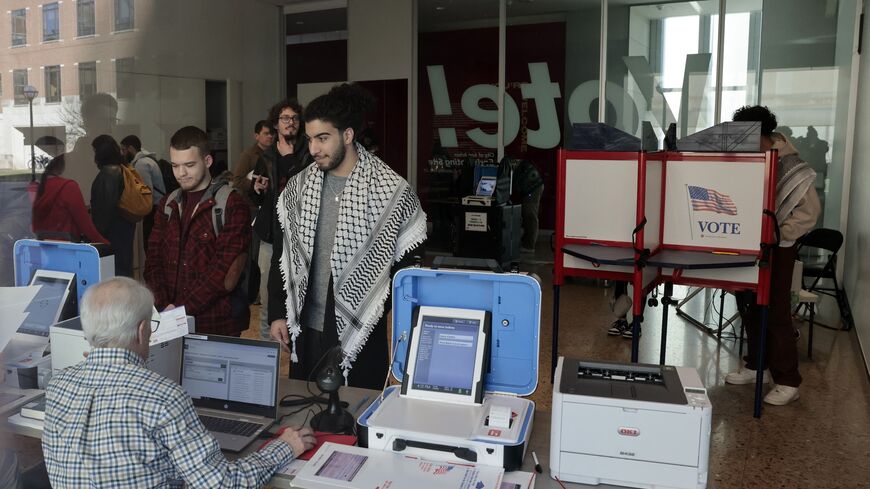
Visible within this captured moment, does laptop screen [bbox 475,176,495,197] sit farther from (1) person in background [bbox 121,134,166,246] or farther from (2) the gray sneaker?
(1) person in background [bbox 121,134,166,246]

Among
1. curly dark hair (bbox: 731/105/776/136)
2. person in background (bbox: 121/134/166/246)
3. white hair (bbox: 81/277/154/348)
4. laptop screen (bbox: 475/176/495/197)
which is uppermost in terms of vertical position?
curly dark hair (bbox: 731/105/776/136)

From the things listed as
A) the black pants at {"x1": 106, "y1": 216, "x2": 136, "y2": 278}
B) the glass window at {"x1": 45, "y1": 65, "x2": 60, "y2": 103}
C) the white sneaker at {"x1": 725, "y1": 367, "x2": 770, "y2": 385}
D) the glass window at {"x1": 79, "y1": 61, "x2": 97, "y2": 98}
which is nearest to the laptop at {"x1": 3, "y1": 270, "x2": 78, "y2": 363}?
the black pants at {"x1": 106, "y1": 216, "x2": 136, "y2": 278}

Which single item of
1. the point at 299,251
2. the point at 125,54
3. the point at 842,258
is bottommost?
the point at 842,258

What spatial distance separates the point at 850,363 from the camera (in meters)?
5.40

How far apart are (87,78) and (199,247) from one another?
16.6 ft

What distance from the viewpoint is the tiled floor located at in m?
3.53

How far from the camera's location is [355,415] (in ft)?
7.66

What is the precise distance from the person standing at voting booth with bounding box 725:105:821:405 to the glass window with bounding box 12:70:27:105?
594cm

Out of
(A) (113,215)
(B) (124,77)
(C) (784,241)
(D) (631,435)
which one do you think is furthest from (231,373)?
(B) (124,77)

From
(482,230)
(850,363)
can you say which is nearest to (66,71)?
(482,230)

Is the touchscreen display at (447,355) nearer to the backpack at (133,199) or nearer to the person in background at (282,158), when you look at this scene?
the person in background at (282,158)

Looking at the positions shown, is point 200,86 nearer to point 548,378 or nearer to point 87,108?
point 87,108

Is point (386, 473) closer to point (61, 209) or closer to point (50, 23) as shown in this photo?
point (61, 209)

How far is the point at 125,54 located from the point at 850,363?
24.0 feet
